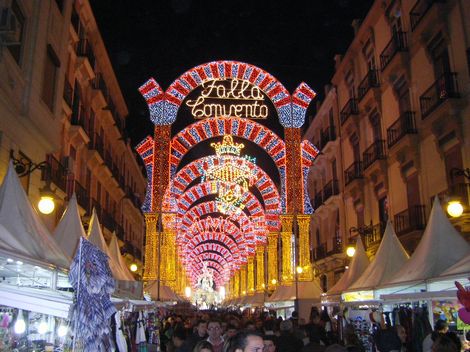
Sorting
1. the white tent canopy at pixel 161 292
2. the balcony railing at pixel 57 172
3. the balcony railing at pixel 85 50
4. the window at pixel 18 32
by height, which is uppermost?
the balcony railing at pixel 85 50

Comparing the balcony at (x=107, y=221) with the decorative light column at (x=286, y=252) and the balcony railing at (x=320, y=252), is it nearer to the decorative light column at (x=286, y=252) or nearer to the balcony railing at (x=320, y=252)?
the decorative light column at (x=286, y=252)

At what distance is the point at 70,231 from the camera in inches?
461

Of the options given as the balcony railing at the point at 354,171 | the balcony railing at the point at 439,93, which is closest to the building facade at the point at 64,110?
the balcony railing at the point at 439,93

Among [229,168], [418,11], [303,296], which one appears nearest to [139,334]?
[303,296]

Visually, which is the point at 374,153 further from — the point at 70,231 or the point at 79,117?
the point at 70,231

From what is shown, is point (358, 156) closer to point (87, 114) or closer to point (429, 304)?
point (87, 114)

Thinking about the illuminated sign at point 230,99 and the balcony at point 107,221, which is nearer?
the illuminated sign at point 230,99

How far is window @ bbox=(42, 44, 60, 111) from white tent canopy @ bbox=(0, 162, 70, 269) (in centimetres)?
637

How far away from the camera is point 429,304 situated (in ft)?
32.7

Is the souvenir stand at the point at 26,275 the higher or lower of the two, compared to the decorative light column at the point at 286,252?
lower

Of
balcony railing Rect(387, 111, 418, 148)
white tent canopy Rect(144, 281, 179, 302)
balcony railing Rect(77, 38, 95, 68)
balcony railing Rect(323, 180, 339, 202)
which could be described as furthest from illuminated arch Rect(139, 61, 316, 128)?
balcony railing Rect(323, 180, 339, 202)

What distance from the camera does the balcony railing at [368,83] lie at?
77.9 feet

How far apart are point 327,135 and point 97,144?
1351 cm

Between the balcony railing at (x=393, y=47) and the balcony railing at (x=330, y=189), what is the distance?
960 centimetres
